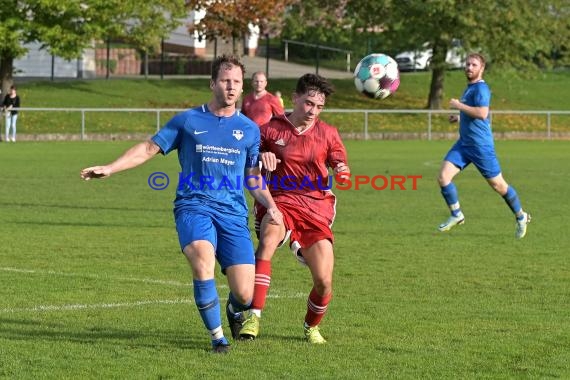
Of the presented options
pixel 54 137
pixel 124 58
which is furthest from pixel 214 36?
pixel 54 137

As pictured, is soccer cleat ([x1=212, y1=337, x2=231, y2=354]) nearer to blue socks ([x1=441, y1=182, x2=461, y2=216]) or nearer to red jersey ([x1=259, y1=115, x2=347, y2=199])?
red jersey ([x1=259, y1=115, x2=347, y2=199])

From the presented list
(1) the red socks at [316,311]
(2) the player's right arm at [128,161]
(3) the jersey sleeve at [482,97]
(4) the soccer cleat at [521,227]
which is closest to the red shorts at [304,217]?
(1) the red socks at [316,311]

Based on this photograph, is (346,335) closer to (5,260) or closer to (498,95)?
(5,260)

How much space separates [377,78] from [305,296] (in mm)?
3280

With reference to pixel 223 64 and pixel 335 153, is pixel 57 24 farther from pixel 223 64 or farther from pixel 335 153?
pixel 223 64

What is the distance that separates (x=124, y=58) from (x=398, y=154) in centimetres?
2727

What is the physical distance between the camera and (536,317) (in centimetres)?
949

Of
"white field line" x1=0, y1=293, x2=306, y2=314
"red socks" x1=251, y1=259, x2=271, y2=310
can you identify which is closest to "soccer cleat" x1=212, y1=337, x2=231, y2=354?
"red socks" x1=251, y1=259, x2=271, y2=310

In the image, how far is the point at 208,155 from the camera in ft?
26.2

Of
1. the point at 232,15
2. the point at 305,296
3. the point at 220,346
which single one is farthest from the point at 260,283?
the point at 232,15

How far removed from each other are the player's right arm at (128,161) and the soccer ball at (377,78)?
5.33 m

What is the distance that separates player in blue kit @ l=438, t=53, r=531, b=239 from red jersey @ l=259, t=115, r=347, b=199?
266 inches

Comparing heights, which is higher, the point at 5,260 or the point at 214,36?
the point at 214,36

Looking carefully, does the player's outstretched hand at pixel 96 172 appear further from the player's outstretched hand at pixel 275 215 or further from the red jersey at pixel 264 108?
the red jersey at pixel 264 108
